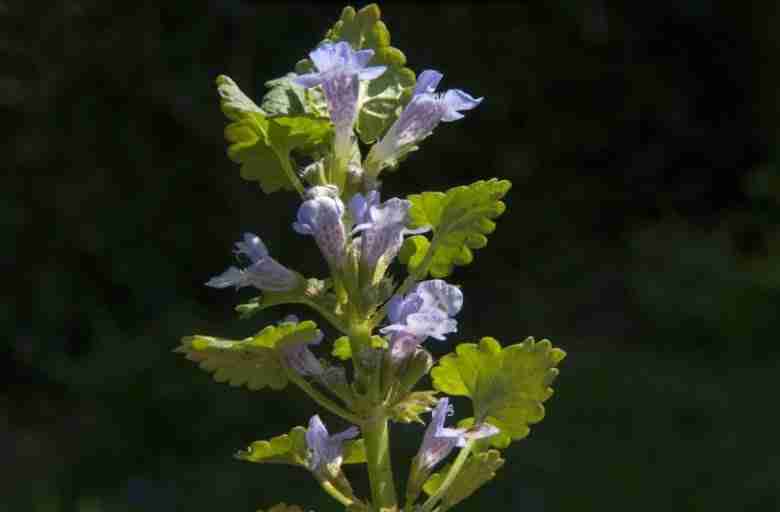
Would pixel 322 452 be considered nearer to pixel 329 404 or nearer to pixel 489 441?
pixel 329 404

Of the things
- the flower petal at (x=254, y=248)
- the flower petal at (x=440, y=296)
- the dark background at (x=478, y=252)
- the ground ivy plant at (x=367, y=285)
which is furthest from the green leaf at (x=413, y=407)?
the dark background at (x=478, y=252)

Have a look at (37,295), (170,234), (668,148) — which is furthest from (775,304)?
(37,295)

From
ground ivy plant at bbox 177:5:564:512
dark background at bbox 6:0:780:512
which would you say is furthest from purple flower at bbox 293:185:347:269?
dark background at bbox 6:0:780:512

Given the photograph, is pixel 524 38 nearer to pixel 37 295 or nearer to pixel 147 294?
pixel 147 294

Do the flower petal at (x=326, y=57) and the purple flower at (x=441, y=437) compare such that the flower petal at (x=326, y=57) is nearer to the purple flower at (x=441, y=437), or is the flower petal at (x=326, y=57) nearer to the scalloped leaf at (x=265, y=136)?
the scalloped leaf at (x=265, y=136)

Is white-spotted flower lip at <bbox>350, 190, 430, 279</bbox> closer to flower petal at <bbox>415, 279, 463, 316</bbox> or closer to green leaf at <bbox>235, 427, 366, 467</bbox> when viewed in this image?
flower petal at <bbox>415, 279, 463, 316</bbox>

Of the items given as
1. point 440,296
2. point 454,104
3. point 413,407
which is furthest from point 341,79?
point 413,407
